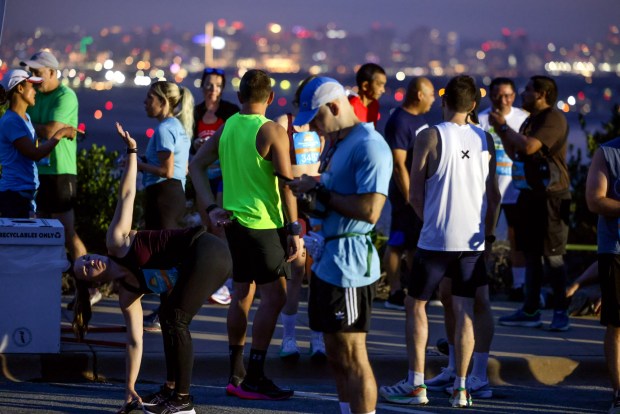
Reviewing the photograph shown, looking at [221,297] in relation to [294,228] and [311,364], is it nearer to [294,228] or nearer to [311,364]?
[311,364]

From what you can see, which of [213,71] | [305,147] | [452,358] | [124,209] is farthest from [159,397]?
[213,71]

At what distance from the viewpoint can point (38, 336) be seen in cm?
910

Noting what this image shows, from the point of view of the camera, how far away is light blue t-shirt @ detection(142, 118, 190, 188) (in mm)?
10156

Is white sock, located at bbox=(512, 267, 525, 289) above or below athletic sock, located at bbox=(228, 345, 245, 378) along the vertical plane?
above

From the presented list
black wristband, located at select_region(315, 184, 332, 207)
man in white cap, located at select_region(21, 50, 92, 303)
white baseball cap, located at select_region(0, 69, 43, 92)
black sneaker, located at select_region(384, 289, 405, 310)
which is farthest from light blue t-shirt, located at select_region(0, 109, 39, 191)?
black wristband, located at select_region(315, 184, 332, 207)

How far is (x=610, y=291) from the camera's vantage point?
8.14 m

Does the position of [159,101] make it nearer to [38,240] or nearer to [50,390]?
[38,240]

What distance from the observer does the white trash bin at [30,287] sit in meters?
9.06

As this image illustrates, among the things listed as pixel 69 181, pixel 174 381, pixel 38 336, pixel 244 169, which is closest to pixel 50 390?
pixel 38 336

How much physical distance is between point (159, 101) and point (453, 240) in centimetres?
303

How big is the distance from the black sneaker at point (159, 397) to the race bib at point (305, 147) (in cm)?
222

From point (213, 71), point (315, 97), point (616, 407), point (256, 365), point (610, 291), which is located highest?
point (213, 71)

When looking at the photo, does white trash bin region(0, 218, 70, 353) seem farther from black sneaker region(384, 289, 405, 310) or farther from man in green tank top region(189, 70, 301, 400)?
black sneaker region(384, 289, 405, 310)

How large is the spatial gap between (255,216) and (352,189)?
69.0 inches
